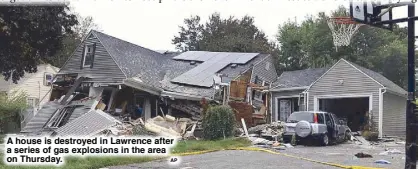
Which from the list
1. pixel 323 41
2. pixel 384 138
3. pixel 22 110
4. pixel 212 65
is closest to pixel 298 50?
pixel 323 41

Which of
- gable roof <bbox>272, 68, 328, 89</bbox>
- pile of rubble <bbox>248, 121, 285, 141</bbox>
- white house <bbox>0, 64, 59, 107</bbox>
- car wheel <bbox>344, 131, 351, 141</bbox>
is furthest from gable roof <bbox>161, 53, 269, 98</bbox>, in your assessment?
white house <bbox>0, 64, 59, 107</bbox>

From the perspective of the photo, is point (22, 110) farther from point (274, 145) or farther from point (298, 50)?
point (298, 50)

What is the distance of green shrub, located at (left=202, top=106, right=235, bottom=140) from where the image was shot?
20.3m

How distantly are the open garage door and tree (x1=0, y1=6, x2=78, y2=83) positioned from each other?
1552cm

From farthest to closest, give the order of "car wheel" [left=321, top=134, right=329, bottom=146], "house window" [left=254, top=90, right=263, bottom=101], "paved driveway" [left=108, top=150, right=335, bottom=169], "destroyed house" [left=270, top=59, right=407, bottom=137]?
"house window" [left=254, top=90, right=263, bottom=101] < "destroyed house" [left=270, top=59, right=407, bottom=137] < "car wheel" [left=321, top=134, right=329, bottom=146] < "paved driveway" [left=108, top=150, right=335, bottom=169]

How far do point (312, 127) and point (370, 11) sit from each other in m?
10.3

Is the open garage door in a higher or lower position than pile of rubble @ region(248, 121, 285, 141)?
higher

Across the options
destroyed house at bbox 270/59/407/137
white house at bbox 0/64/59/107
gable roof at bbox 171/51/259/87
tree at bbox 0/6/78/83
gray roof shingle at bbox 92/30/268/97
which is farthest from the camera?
white house at bbox 0/64/59/107

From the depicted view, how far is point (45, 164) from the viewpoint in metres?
10.7

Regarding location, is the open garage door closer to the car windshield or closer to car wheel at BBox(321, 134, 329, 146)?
car wheel at BBox(321, 134, 329, 146)

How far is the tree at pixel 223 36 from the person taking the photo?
42.9 meters

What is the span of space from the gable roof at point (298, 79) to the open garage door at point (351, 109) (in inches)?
69.1

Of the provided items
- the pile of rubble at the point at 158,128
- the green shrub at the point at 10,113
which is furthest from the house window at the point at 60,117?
the green shrub at the point at 10,113

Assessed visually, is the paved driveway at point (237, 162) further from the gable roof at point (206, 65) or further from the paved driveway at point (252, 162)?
the gable roof at point (206, 65)
